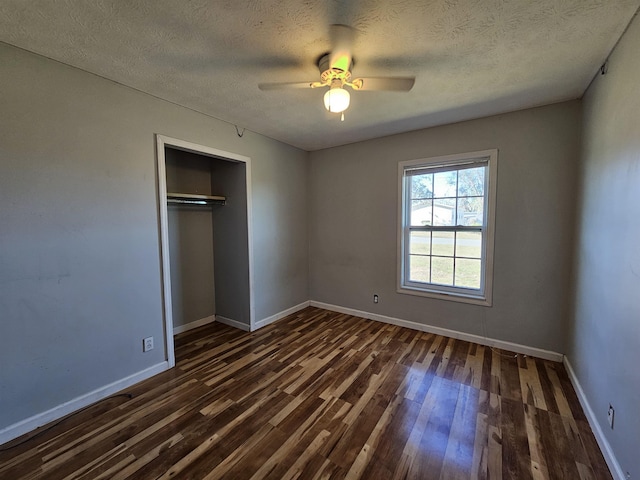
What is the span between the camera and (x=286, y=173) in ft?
12.6

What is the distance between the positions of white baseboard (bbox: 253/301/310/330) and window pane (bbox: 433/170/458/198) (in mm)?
2544

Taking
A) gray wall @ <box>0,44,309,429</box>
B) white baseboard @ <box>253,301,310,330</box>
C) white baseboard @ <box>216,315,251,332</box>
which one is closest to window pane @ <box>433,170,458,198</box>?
white baseboard @ <box>253,301,310,330</box>

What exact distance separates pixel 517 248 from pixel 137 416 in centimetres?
368

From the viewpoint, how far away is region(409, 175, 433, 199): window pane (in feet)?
10.7

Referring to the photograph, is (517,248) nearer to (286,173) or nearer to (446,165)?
(446,165)

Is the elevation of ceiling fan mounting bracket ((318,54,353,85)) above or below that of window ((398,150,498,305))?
above

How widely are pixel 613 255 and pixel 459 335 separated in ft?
5.93

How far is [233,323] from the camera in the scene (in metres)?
3.55

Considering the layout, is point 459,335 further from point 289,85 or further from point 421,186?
point 289,85

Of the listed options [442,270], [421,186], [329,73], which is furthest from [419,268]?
[329,73]

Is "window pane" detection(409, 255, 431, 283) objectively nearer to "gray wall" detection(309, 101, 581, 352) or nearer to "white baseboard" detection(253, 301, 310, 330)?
"gray wall" detection(309, 101, 581, 352)

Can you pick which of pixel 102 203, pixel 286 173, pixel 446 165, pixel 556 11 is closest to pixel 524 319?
pixel 446 165

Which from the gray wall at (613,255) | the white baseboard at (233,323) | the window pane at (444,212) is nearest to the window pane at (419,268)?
the window pane at (444,212)

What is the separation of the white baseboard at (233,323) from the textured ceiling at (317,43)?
2605 mm
